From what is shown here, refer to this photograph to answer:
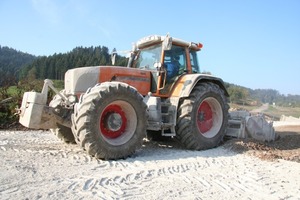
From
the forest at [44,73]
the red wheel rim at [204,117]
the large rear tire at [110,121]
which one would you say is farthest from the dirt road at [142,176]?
the forest at [44,73]

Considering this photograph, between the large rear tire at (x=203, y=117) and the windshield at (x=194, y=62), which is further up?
the windshield at (x=194, y=62)

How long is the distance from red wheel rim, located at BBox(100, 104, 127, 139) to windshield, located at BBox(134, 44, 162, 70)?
6.53 ft

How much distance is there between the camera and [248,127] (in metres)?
7.95

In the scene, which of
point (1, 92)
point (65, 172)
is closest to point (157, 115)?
point (65, 172)

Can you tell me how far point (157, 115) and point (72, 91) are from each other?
5.75 feet

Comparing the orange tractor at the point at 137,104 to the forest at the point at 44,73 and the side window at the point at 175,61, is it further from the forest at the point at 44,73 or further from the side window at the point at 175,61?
the forest at the point at 44,73

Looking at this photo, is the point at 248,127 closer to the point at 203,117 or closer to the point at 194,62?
the point at 203,117

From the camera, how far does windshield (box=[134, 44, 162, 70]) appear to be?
7223mm

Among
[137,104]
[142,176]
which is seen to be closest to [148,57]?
[137,104]

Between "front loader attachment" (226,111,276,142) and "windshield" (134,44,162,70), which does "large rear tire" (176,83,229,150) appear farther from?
"windshield" (134,44,162,70)

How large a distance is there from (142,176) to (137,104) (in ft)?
5.21

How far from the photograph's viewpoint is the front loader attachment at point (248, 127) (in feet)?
26.0

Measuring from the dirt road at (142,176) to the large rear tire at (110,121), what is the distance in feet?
0.82

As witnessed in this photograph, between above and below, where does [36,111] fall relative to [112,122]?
above
